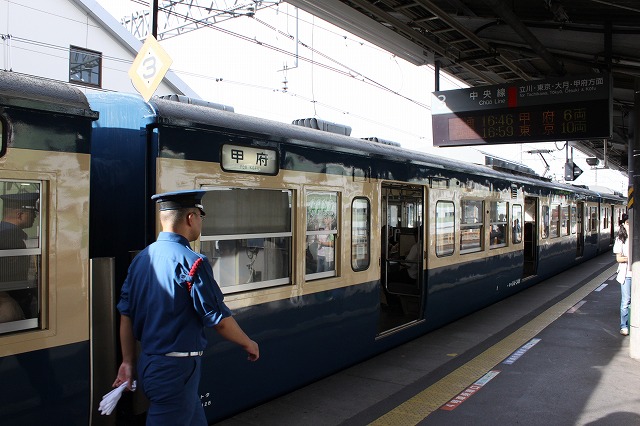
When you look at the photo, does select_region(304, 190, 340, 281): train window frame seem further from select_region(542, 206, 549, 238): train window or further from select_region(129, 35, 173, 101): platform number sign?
select_region(542, 206, 549, 238): train window

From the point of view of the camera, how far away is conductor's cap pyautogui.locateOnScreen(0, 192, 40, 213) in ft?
9.33

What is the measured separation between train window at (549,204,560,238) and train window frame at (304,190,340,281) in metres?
9.55

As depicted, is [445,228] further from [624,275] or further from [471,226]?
[624,275]

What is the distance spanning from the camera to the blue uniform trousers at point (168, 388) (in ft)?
8.34

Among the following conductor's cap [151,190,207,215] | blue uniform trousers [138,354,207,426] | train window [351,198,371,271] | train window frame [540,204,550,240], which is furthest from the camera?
train window frame [540,204,550,240]

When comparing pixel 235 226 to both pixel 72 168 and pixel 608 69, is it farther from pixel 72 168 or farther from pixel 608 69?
pixel 608 69

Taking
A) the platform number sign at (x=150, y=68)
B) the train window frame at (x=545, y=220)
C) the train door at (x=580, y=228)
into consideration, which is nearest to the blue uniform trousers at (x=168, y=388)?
the platform number sign at (x=150, y=68)

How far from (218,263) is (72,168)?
4.36 ft

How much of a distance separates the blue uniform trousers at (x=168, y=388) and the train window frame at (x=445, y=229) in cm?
512

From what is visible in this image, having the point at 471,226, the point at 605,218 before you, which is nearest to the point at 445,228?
the point at 471,226

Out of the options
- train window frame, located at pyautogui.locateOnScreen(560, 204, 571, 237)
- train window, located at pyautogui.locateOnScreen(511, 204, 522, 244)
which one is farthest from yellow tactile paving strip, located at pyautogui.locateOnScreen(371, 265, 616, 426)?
train window frame, located at pyautogui.locateOnScreen(560, 204, 571, 237)

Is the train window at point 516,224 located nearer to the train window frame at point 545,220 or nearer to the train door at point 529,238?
the train window frame at point 545,220

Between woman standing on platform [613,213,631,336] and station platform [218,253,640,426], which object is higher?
woman standing on platform [613,213,631,336]

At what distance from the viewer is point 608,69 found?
7.01 meters
